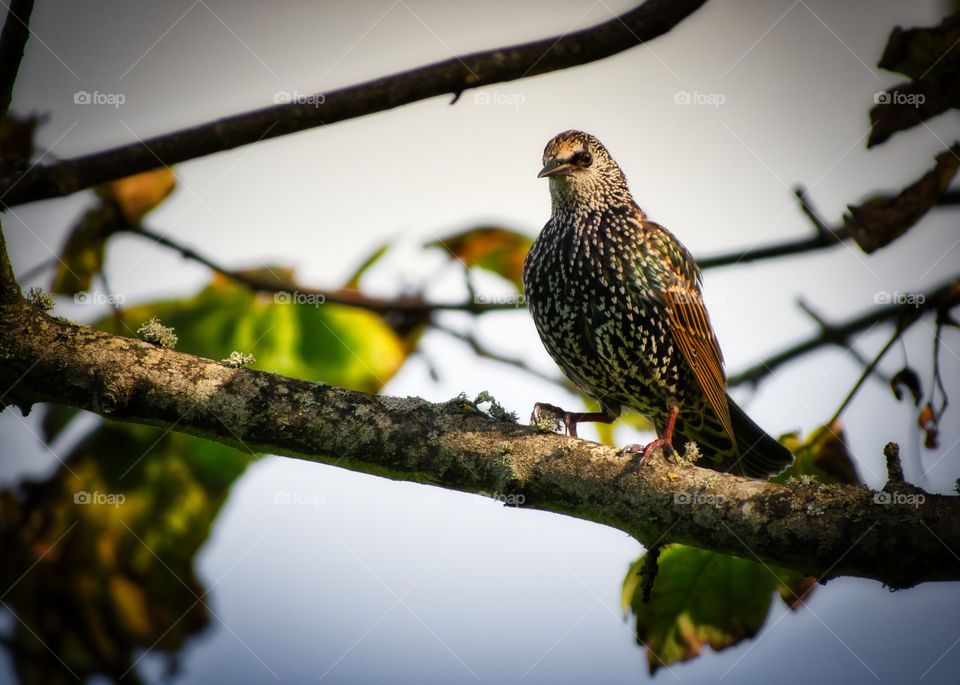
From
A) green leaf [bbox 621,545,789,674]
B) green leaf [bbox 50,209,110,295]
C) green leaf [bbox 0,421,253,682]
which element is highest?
green leaf [bbox 621,545,789,674]

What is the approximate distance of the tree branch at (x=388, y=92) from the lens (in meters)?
2.63

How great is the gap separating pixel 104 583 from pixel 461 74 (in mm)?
2765

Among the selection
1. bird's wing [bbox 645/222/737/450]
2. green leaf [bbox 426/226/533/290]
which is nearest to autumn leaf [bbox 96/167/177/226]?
green leaf [bbox 426/226/533/290]

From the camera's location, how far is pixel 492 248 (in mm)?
4172

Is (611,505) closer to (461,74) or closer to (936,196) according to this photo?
(936,196)

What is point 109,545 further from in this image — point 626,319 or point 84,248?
point 626,319

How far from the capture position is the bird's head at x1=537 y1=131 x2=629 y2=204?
4.20 m

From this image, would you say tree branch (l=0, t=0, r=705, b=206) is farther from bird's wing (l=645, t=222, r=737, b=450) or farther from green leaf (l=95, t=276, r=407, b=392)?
bird's wing (l=645, t=222, r=737, b=450)

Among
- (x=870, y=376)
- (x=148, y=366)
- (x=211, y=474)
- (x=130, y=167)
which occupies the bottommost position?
(x=211, y=474)

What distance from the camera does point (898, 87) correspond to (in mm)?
2156

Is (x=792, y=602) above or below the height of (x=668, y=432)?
below

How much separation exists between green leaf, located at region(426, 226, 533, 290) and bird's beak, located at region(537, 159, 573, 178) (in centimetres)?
36

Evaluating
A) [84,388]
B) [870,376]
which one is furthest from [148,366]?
[870,376]

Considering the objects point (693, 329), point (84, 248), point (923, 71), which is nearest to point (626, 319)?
point (693, 329)
